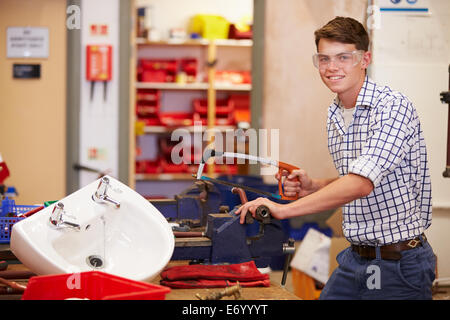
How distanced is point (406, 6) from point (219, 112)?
4.31 meters

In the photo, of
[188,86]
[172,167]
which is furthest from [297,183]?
[188,86]

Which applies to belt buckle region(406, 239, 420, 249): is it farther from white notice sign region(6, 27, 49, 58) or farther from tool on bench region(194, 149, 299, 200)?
white notice sign region(6, 27, 49, 58)

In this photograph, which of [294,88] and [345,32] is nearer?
[345,32]

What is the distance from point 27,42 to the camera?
4.21 m

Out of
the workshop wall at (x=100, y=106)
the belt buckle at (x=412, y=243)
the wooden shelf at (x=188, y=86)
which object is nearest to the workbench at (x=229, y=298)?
the belt buckle at (x=412, y=243)

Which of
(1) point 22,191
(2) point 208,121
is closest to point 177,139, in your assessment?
(2) point 208,121

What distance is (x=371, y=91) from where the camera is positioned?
2.43 meters

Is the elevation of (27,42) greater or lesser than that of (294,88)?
greater

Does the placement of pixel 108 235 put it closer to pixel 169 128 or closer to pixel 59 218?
pixel 59 218

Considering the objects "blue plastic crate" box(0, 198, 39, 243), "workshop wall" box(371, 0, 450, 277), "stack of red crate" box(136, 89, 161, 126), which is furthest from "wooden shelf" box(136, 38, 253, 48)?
"blue plastic crate" box(0, 198, 39, 243)

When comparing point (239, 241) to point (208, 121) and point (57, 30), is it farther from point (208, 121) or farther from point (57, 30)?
point (208, 121)

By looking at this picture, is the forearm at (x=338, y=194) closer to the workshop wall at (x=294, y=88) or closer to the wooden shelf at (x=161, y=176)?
the workshop wall at (x=294, y=88)

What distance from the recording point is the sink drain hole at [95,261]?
2.43m
